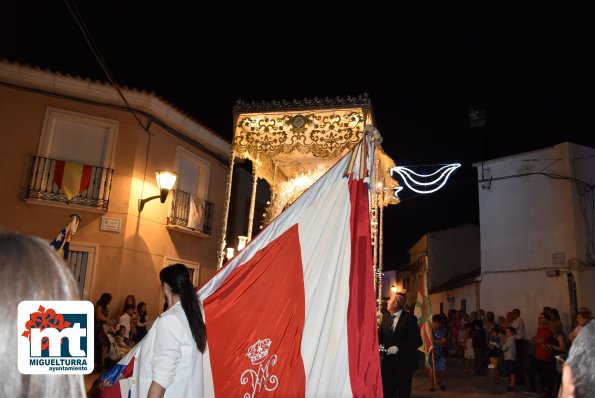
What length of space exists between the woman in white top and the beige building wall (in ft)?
28.5

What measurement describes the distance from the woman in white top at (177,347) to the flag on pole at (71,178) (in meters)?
8.94

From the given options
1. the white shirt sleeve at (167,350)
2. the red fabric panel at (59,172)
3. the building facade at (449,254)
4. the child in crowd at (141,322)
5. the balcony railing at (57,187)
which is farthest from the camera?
the building facade at (449,254)

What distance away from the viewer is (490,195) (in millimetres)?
16156

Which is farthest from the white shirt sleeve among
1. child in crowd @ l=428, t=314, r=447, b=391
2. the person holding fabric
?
child in crowd @ l=428, t=314, r=447, b=391

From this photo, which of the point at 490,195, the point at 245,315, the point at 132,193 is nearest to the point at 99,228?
the point at 132,193

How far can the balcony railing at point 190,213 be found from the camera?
12263 mm

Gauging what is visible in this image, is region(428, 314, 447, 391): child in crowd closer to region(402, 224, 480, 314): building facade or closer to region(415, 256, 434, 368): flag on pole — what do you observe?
region(415, 256, 434, 368): flag on pole


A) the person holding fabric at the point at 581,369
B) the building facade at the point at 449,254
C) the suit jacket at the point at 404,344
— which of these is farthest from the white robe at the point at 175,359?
the building facade at the point at 449,254

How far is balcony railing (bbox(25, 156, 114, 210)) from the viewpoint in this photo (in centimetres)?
1039

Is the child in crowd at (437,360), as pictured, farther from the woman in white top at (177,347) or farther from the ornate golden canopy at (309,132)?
the woman in white top at (177,347)

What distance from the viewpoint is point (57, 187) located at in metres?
10.6

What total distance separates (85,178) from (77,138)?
1100mm

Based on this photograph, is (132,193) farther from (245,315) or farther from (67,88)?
(245,315)

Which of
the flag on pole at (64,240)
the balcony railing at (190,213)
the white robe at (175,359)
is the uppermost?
the balcony railing at (190,213)
